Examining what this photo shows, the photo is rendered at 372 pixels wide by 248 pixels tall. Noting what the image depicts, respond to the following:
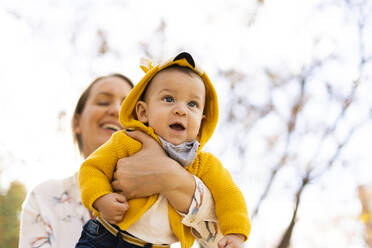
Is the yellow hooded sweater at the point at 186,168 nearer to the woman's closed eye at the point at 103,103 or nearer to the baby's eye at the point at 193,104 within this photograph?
the baby's eye at the point at 193,104

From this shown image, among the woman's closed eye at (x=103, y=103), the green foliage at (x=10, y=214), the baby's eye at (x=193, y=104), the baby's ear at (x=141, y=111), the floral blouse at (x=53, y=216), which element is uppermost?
the baby's eye at (x=193, y=104)

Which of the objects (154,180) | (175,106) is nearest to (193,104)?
(175,106)

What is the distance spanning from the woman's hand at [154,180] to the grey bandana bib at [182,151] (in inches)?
2.1

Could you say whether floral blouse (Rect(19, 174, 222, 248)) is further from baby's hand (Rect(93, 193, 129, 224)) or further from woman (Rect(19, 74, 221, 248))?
baby's hand (Rect(93, 193, 129, 224))

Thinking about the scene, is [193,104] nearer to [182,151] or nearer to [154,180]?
[182,151]

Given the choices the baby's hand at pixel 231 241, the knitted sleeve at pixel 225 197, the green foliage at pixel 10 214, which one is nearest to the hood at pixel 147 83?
the knitted sleeve at pixel 225 197

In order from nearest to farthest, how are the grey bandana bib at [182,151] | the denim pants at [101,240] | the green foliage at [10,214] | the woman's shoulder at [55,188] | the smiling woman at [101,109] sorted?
1. the denim pants at [101,240]
2. the grey bandana bib at [182,151]
3. the woman's shoulder at [55,188]
4. the smiling woman at [101,109]
5. the green foliage at [10,214]

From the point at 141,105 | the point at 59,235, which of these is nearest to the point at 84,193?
the point at 141,105

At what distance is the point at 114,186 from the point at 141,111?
438mm

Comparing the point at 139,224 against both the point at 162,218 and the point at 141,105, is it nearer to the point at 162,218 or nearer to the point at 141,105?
the point at 162,218

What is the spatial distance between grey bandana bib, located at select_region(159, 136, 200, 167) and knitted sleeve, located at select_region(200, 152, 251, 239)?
112 millimetres

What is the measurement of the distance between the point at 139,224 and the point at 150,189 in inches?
6.6

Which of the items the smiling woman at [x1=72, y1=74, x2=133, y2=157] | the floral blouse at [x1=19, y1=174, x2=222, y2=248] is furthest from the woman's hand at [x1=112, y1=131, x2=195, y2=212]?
the smiling woman at [x1=72, y1=74, x2=133, y2=157]

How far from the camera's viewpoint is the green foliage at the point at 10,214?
1881cm
